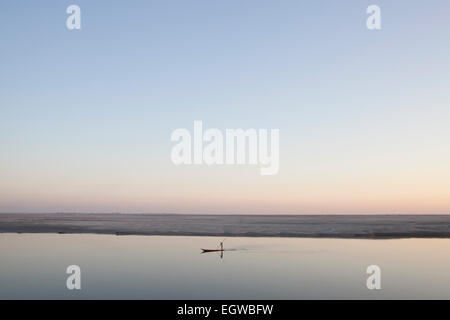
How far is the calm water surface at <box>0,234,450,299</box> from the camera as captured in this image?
57.6 feet

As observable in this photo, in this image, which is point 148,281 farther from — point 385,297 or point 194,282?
point 385,297

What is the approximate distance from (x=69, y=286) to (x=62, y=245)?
17119 millimetres

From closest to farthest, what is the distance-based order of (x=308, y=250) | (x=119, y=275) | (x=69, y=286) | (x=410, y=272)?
(x=69, y=286) → (x=119, y=275) → (x=410, y=272) → (x=308, y=250)

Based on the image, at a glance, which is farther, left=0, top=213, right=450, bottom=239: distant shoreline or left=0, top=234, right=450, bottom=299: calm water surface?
left=0, top=213, right=450, bottom=239: distant shoreline

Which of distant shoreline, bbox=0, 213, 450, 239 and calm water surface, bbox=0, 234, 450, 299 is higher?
calm water surface, bbox=0, 234, 450, 299

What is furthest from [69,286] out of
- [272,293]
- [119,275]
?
[272,293]

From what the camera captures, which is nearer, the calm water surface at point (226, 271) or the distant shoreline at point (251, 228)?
the calm water surface at point (226, 271)

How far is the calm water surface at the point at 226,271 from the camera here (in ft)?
57.6

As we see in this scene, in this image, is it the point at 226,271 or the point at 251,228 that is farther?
the point at 251,228

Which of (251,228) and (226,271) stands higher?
(226,271)

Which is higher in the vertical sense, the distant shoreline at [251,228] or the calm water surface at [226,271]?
the calm water surface at [226,271]

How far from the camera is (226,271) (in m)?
22.2
